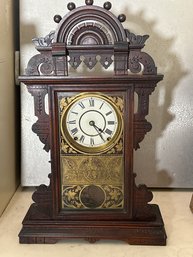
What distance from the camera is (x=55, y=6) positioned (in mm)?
1035

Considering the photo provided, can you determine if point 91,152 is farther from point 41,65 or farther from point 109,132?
point 41,65

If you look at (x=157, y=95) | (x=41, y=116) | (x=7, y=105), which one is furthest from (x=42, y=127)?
(x=157, y=95)

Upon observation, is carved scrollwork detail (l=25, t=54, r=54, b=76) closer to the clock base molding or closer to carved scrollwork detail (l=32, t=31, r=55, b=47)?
carved scrollwork detail (l=32, t=31, r=55, b=47)

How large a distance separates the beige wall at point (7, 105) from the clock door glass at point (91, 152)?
231mm

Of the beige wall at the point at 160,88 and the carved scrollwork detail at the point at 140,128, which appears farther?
the beige wall at the point at 160,88

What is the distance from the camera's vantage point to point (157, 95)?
106 centimetres

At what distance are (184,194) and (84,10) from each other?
2.07 feet

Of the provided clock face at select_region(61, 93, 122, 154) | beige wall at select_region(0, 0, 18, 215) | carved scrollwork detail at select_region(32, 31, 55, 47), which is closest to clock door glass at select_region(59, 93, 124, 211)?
clock face at select_region(61, 93, 122, 154)

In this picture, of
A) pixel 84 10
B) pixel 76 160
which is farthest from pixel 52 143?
pixel 84 10

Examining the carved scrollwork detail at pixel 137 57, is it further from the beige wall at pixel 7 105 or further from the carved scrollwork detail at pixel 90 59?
the beige wall at pixel 7 105

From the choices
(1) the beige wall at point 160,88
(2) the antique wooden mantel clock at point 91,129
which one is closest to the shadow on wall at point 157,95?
(1) the beige wall at point 160,88

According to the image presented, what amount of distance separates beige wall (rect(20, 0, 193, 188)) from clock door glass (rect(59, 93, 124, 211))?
277mm

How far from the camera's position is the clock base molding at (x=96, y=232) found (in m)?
0.82

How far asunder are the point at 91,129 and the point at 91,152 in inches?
2.1
